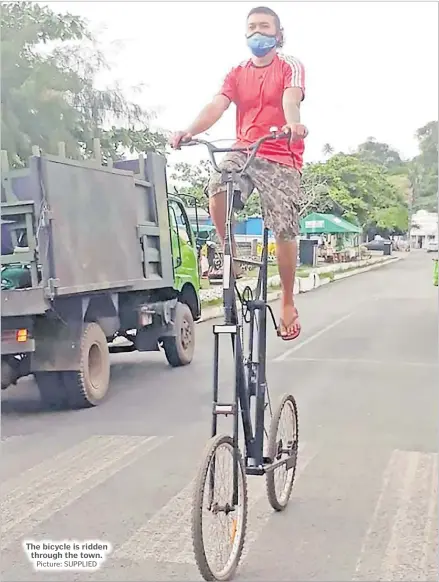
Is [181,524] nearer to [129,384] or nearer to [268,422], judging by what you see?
[268,422]

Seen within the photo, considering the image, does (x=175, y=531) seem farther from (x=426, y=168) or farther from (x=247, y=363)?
(x=426, y=168)

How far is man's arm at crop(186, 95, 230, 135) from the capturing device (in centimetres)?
342

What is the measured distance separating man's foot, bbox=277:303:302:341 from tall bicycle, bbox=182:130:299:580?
0.16 m

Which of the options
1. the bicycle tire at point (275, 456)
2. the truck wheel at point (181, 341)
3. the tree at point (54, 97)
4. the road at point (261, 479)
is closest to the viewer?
the road at point (261, 479)

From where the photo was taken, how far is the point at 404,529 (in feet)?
11.5

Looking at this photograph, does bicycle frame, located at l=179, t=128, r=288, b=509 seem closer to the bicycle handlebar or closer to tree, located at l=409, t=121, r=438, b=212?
the bicycle handlebar

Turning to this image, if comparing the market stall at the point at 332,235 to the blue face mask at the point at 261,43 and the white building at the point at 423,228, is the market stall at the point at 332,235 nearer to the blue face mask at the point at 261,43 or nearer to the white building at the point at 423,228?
the white building at the point at 423,228

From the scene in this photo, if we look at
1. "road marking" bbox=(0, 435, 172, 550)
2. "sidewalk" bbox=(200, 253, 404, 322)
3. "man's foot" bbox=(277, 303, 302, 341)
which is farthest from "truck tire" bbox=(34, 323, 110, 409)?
"man's foot" bbox=(277, 303, 302, 341)

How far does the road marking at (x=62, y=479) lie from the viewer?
3.61 metres

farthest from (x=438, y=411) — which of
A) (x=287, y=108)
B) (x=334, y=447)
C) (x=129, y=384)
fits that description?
(x=287, y=108)

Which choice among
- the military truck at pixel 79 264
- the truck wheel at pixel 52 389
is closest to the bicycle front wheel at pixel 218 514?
the military truck at pixel 79 264

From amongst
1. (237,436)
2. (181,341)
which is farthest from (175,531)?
(181,341)

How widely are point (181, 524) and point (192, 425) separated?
72.0 inches

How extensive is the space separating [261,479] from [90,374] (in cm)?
248
